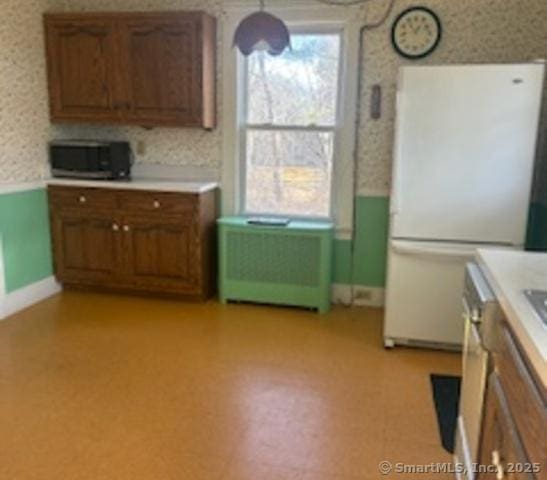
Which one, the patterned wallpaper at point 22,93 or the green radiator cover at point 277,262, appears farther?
the green radiator cover at point 277,262

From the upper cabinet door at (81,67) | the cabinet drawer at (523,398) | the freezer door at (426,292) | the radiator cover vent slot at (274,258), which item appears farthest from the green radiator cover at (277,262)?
the cabinet drawer at (523,398)

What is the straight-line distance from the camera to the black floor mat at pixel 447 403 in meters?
2.34

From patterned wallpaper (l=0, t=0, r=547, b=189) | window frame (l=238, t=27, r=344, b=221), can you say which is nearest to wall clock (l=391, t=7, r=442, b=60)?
patterned wallpaper (l=0, t=0, r=547, b=189)

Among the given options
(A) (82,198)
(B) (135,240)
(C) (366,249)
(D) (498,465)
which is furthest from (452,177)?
(A) (82,198)

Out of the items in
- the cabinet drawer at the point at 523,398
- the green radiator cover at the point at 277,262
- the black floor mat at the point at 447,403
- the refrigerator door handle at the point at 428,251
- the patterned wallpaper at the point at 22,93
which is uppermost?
the patterned wallpaper at the point at 22,93

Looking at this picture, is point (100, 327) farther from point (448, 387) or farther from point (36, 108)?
point (448, 387)

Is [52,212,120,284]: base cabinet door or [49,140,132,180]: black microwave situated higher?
[49,140,132,180]: black microwave

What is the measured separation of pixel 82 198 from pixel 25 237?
1.63 feet

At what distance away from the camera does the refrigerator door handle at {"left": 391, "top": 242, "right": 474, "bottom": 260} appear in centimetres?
300

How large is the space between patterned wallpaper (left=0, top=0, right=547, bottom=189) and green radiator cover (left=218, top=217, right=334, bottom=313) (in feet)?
1.77

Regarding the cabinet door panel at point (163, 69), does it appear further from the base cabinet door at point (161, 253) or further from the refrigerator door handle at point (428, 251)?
the refrigerator door handle at point (428, 251)

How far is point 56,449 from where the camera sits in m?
2.20

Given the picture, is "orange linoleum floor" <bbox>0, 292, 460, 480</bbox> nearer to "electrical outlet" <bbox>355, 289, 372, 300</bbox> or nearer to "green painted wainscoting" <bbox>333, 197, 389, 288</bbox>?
"electrical outlet" <bbox>355, 289, 372, 300</bbox>

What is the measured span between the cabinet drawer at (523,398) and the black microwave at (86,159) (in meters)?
3.33
